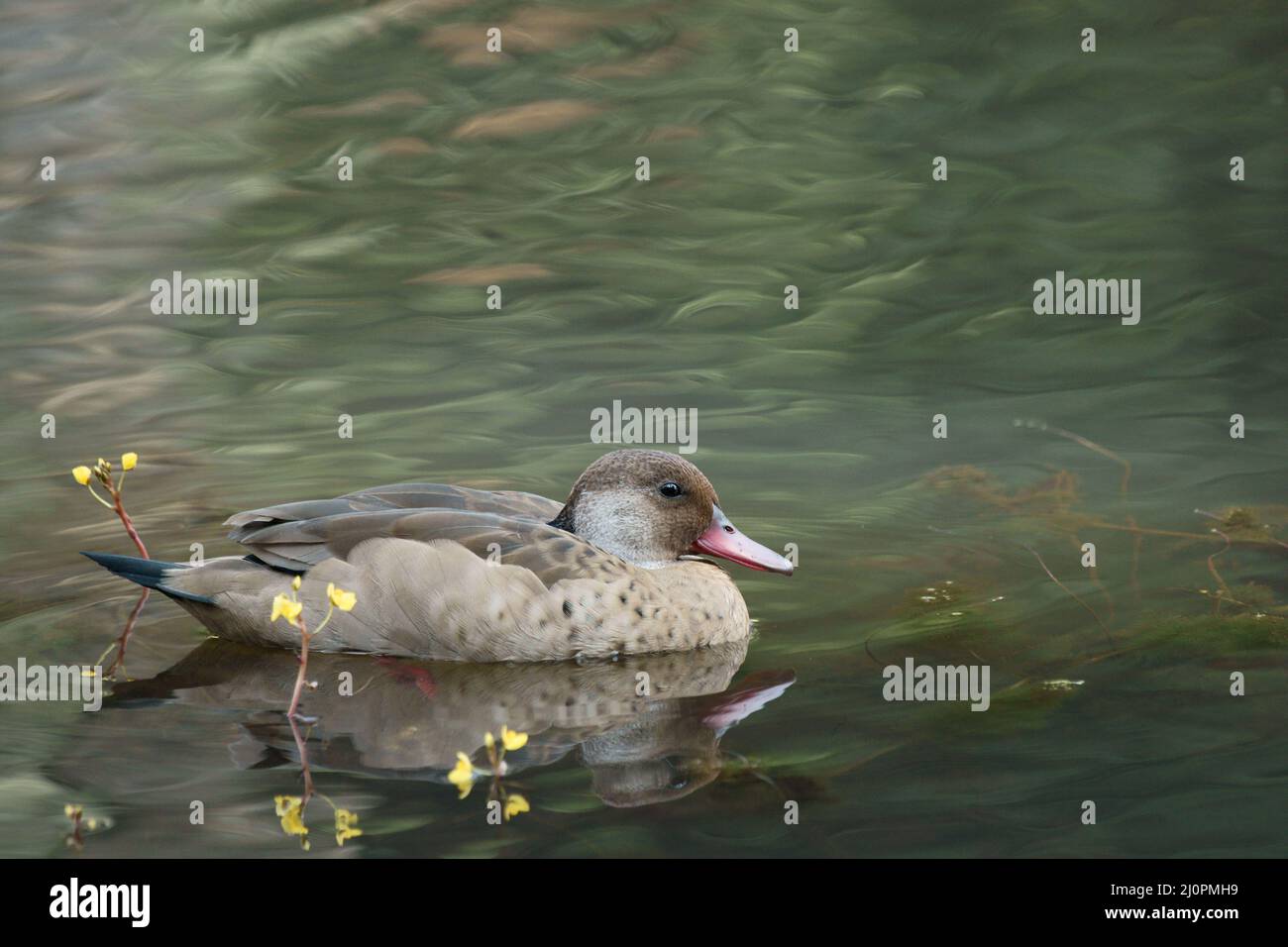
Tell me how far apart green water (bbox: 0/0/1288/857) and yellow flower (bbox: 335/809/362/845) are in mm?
92

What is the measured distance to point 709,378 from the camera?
1243cm

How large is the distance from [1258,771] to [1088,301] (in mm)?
7319

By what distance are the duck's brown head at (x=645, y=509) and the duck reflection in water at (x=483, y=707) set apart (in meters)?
0.62

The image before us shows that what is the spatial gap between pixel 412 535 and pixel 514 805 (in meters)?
1.96

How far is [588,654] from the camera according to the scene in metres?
8.02

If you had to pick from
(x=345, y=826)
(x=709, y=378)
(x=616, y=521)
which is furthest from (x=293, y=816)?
(x=709, y=378)

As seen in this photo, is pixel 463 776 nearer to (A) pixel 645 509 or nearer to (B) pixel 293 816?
(B) pixel 293 816

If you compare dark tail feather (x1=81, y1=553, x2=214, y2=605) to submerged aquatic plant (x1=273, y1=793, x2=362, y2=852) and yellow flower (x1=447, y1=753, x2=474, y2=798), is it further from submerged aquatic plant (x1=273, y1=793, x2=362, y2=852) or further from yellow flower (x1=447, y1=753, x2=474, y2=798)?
yellow flower (x1=447, y1=753, x2=474, y2=798)

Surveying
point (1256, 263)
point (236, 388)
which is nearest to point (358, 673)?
point (236, 388)

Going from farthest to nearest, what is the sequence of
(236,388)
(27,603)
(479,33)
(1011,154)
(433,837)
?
(479,33) → (1011,154) → (236,388) → (27,603) → (433,837)

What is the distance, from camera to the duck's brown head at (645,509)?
27.9ft

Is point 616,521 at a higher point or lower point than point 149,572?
higher

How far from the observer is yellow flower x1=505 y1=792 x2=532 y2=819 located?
629cm

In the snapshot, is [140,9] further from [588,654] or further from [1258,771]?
[1258,771]
